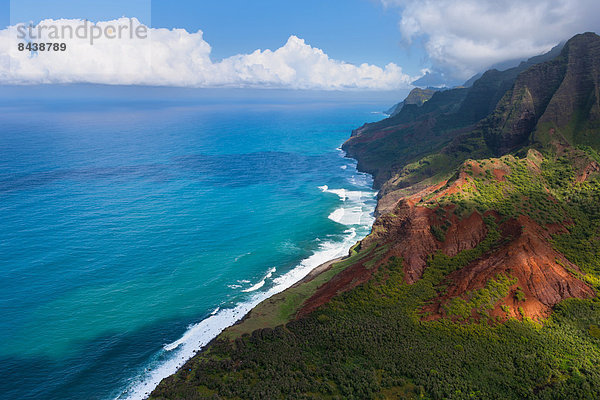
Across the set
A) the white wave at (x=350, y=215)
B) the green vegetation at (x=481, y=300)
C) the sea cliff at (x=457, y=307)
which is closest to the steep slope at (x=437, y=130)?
the white wave at (x=350, y=215)

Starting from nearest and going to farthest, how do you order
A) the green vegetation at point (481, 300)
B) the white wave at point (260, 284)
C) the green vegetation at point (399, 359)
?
the green vegetation at point (399, 359) → the green vegetation at point (481, 300) → the white wave at point (260, 284)

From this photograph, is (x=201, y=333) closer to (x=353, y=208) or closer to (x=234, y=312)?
(x=234, y=312)

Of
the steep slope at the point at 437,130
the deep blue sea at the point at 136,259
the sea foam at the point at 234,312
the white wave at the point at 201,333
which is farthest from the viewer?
the steep slope at the point at 437,130

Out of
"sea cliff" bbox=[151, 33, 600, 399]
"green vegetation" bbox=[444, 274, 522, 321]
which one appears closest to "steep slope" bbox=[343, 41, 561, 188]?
"sea cliff" bbox=[151, 33, 600, 399]

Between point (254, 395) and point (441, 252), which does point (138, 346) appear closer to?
point (254, 395)

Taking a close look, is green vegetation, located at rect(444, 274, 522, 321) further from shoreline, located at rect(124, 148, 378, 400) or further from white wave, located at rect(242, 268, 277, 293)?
white wave, located at rect(242, 268, 277, 293)

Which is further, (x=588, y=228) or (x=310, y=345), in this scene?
(x=588, y=228)

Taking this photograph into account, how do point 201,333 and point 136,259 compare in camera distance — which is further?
point 136,259

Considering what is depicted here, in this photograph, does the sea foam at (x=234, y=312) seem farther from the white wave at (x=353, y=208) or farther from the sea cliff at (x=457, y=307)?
the sea cliff at (x=457, y=307)

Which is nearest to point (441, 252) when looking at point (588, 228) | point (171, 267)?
point (588, 228)

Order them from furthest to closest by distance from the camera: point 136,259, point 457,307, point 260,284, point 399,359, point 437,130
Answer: point 437,130
point 136,259
point 260,284
point 457,307
point 399,359

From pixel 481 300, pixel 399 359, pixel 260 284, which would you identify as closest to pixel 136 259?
pixel 260 284
